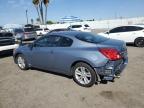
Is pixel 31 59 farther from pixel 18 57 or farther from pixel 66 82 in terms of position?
pixel 66 82

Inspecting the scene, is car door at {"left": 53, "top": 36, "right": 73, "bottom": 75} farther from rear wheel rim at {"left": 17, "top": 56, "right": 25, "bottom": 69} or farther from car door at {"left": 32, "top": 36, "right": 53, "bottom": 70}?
rear wheel rim at {"left": 17, "top": 56, "right": 25, "bottom": 69}

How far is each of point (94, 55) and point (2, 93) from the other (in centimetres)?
284

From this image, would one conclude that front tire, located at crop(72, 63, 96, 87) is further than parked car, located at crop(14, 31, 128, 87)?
Yes

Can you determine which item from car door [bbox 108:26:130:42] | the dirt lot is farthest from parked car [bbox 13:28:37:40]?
the dirt lot

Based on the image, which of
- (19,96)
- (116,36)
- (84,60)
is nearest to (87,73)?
(84,60)

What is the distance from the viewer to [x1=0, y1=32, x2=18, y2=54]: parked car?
36.3 ft

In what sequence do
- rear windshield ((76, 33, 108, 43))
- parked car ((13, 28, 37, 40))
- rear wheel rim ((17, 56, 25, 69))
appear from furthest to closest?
parked car ((13, 28, 37, 40)) → rear wheel rim ((17, 56, 25, 69)) → rear windshield ((76, 33, 108, 43))

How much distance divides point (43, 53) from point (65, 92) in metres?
1.89

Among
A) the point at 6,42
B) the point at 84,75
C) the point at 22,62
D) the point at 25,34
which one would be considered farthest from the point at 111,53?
the point at 25,34

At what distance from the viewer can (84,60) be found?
570 centimetres

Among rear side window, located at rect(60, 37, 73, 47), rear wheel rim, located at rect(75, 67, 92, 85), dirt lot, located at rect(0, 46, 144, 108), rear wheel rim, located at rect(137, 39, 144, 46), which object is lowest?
dirt lot, located at rect(0, 46, 144, 108)

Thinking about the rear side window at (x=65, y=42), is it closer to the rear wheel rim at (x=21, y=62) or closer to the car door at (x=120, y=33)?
the rear wheel rim at (x=21, y=62)

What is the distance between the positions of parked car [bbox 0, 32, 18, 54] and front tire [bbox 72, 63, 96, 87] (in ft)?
20.4

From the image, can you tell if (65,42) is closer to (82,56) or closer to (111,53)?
(82,56)
